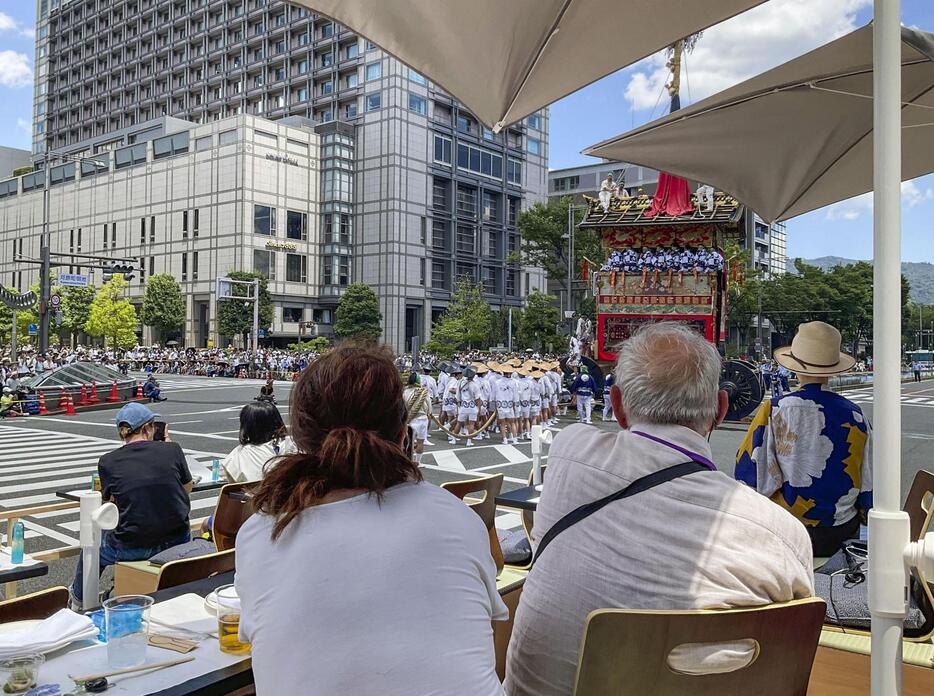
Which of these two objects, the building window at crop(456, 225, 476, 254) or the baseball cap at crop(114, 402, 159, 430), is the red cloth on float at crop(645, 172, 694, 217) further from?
the building window at crop(456, 225, 476, 254)

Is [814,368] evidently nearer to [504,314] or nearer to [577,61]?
[577,61]

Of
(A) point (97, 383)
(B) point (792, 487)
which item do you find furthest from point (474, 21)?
(A) point (97, 383)

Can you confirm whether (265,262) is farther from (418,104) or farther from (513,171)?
(513,171)

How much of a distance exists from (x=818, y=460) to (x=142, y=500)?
4166 mm

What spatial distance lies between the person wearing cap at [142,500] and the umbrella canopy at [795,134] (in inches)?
147

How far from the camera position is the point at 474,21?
3643mm

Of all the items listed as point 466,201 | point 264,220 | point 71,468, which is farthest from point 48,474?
point 466,201

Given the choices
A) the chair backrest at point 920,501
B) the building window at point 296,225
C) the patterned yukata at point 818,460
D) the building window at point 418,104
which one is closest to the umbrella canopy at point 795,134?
the patterned yukata at point 818,460

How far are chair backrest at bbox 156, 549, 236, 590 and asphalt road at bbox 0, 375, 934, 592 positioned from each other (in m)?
3.86

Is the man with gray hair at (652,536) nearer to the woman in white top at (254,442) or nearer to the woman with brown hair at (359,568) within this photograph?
the woman with brown hair at (359,568)

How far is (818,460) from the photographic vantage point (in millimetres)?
4109

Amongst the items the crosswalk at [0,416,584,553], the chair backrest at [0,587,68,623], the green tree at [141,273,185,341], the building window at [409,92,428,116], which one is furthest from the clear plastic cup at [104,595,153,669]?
the building window at [409,92,428,116]

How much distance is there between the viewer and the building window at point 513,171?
242ft

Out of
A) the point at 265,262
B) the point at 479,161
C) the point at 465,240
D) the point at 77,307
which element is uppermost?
the point at 479,161
